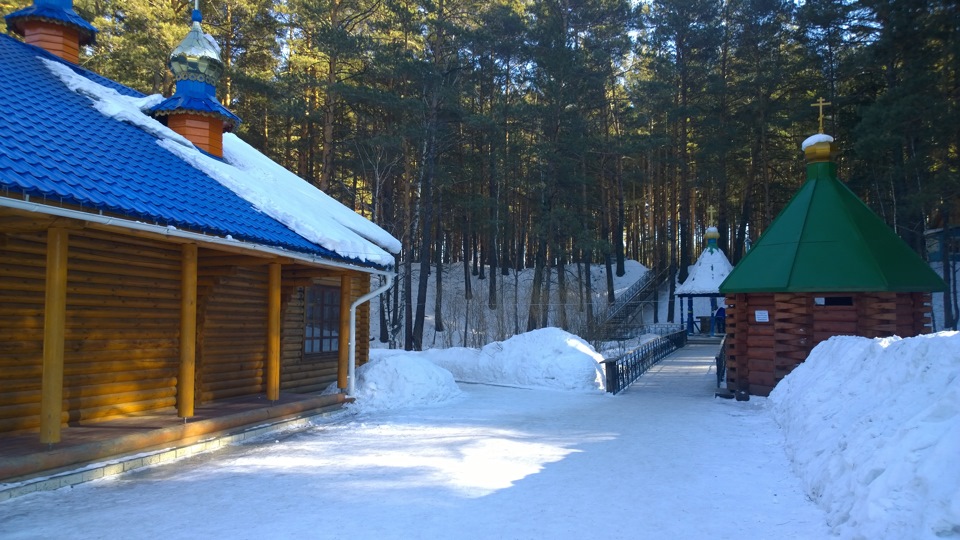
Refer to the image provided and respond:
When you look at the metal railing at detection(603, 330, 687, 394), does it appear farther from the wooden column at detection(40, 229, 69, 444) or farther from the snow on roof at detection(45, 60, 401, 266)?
the wooden column at detection(40, 229, 69, 444)

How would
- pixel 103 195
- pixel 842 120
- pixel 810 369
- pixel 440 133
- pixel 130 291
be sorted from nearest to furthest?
1. pixel 103 195
2. pixel 130 291
3. pixel 810 369
4. pixel 440 133
5. pixel 842 120

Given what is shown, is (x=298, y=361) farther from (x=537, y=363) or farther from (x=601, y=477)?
(x=601, y=477)

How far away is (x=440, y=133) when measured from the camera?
26406 mm

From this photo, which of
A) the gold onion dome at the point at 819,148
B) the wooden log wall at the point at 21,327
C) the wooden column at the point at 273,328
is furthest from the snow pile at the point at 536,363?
the wooden log wall at the point at 21,327

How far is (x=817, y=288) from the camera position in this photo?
501 inches

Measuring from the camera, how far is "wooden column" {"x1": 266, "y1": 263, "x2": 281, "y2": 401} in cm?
1015

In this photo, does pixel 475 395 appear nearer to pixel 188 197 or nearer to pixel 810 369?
pixel 810 369

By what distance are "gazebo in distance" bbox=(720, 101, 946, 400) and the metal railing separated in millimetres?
2534

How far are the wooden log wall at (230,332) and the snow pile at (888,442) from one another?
8093mm

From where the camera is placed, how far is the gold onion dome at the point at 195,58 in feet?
40.4

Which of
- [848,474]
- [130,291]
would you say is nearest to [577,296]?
[130,291]

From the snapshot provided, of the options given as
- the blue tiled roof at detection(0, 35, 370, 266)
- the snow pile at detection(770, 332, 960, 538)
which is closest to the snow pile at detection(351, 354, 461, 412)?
the blue tiled roof at detection(0, 35, 370, 266)

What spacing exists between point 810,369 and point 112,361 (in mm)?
10081

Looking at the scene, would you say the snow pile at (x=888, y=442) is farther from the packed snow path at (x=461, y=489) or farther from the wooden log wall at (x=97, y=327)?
the wooden log wall at (x=97, y=327)
